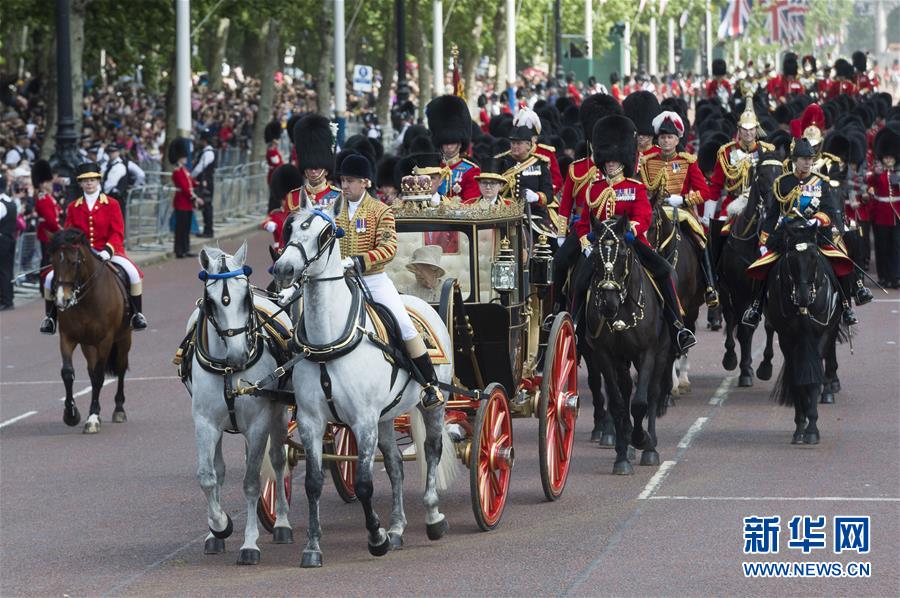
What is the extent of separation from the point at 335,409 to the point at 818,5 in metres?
148

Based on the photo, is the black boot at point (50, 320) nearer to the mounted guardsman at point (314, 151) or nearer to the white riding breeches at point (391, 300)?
the mounted guardsman at point (314, 151)

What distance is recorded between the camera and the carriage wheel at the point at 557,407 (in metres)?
12.1

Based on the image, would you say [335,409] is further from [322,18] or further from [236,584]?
[322,18]

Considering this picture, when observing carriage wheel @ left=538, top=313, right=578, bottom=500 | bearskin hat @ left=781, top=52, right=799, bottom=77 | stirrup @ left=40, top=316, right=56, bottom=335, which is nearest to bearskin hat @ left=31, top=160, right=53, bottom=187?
stirrup @ left=40, top=316, right=56, bottom=335

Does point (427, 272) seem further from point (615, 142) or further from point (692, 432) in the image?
point (692, 432)

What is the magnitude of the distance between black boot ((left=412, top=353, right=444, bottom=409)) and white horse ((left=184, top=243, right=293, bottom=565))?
2.65 feet

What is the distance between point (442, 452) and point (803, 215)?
428cm

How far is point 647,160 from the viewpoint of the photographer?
16.8 m

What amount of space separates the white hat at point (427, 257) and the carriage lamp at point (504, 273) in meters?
0.34

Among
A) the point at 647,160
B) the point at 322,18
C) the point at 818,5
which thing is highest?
the point at 818,5

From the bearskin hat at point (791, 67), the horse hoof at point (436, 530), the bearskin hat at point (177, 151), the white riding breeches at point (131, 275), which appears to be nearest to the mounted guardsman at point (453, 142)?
the white riding breeches at point (131, 275)

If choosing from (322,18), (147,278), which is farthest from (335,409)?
(322,18)

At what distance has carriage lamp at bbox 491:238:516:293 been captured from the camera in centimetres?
1210

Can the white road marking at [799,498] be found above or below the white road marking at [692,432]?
below
